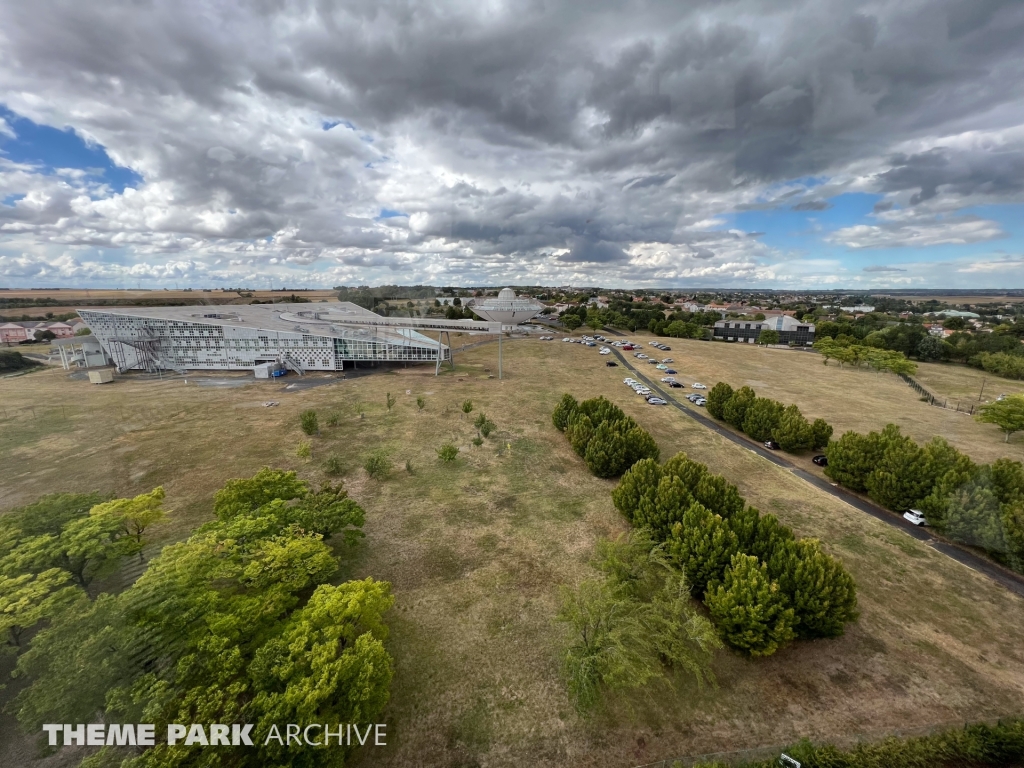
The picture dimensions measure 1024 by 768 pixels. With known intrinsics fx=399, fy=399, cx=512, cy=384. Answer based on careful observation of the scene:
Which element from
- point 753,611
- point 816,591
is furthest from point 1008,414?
point 753,611

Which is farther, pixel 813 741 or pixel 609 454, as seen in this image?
pixel 609 454

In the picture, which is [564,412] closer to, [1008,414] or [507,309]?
[507,309]

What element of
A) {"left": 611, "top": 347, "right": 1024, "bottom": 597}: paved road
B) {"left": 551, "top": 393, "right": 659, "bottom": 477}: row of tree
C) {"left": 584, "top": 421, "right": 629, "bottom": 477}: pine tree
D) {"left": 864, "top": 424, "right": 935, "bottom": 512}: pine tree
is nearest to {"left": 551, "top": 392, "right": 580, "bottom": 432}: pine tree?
{"left": 551, "top": 393, "right": 659, "bottom": 477}: row of tree

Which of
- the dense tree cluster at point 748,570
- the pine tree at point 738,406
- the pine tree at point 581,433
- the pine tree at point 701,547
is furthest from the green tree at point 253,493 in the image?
the pine tree at point 738,406

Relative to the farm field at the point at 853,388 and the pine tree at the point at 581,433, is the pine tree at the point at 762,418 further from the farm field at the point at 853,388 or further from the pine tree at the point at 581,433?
the pine tree at the point at 581,433

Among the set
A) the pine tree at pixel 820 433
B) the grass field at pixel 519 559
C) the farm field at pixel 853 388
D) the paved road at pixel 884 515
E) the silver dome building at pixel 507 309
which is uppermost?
the silver dome building at pixel 507 309

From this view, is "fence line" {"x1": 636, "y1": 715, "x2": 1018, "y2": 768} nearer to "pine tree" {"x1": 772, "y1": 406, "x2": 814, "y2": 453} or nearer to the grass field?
the grass field
